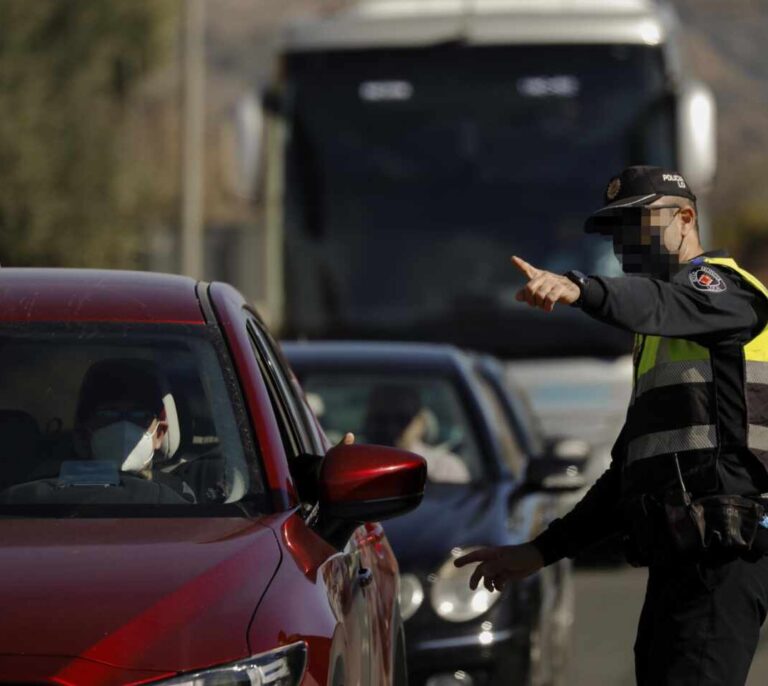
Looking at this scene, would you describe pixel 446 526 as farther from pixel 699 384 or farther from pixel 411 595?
pixel 699 384

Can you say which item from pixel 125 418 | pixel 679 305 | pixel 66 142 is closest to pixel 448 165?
pixel 125 418

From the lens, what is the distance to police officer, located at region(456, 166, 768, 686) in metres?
4.85

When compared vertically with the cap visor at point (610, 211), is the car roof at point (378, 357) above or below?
below

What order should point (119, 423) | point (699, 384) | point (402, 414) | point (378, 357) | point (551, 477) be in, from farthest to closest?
1. point (378, 357)
2. point (402, 414)
3. point (551, 477)
4. point (119, 423)
5. point (699, 384)

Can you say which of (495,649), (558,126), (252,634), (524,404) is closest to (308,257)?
(558,126)

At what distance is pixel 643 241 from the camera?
4977mm

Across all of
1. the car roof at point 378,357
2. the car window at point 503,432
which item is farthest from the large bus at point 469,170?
the car roof at point 378,357

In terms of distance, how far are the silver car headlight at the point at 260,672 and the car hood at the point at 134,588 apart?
0.07 ft

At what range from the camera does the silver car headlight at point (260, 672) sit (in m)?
3.87

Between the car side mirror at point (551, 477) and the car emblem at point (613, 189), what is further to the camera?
the car side mirror at point (551, 477)

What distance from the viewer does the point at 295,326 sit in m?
15.8

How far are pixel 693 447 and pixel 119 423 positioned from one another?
4.29ft

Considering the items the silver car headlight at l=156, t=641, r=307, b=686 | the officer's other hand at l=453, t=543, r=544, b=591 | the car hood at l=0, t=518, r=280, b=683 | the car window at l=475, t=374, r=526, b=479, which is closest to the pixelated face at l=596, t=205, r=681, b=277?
the officer's other hand at l=453, t=543, r=544, b=591

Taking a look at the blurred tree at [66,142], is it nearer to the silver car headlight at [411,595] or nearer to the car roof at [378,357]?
the car roof at [378,357]
